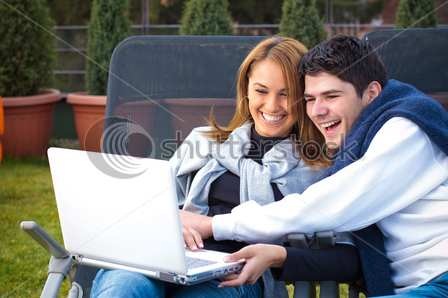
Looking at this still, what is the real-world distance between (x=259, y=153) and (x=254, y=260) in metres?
0.56

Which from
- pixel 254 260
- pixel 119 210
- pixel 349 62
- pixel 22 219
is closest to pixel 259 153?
pixel 349 62

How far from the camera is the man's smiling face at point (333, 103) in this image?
196 centimetres

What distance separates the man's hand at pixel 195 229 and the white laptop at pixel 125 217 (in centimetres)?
17

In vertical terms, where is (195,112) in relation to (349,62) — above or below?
below

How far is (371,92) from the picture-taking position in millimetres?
1994

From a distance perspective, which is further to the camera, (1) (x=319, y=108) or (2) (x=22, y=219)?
(2) (x=22, y=219)

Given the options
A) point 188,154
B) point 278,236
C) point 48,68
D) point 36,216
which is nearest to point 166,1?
point 48,68

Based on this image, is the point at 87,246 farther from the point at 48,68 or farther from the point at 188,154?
the point at 48,68

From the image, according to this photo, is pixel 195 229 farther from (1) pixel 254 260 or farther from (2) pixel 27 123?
(2) pixel 27 123

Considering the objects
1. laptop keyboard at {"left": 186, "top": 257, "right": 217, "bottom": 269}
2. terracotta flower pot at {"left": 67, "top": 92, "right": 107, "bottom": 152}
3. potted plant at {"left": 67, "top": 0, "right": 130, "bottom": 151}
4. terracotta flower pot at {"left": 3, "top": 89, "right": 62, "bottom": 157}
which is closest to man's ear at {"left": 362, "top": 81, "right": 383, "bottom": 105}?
laptop keyboard at {"left": 186, "top": 257, "right": 217, "bottom": 269}

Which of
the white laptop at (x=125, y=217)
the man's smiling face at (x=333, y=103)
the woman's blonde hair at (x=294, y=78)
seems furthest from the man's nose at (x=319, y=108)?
the white laptop at (x=125, y=217)

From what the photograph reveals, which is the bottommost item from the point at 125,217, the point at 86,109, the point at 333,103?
the point at 86,109

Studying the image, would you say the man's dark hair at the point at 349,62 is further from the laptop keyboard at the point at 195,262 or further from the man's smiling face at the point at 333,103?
the laptop keyboard at the point at 195,262

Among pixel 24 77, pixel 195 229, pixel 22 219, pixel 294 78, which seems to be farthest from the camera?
pixel 24 77
